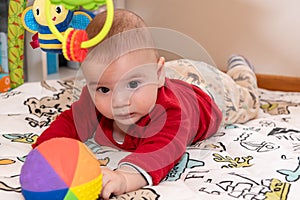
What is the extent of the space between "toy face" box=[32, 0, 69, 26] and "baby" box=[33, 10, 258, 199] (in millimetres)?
63

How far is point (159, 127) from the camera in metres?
0.83

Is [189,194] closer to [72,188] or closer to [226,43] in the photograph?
[72,188]

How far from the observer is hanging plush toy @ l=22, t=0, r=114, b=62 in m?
0.65

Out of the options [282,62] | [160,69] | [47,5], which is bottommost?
[282,62]

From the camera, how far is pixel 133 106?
80 cm

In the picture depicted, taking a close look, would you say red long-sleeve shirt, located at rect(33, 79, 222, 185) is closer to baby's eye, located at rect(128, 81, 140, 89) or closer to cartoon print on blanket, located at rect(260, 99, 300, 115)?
baby's eye, located at rect(128, 81, 140, 89)

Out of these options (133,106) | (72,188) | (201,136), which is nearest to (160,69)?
(133,106)

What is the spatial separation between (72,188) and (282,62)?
1.30 m

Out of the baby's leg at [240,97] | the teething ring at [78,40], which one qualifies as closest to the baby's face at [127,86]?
the teething ring at [78,40]

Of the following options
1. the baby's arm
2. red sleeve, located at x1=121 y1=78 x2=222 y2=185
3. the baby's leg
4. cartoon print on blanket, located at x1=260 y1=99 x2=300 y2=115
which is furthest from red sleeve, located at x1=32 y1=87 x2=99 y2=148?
cartoon print on blanket, located at x1=260 y1=99 x2=300 y2=115

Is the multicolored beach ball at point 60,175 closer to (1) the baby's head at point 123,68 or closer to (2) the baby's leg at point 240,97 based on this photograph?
(1) the baby's head at point 123,68

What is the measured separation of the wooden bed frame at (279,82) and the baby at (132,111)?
0.78 meters

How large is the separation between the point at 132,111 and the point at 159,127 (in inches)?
2.4

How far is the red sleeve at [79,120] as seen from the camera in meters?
0.92
